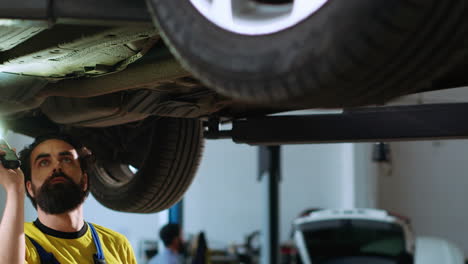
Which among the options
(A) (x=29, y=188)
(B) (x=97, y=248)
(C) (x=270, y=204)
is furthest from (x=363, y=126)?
(C) (x=270, y=204)

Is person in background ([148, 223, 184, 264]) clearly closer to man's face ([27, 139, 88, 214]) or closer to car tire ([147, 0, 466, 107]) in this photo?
man's face ([27, 139, 88, 214])

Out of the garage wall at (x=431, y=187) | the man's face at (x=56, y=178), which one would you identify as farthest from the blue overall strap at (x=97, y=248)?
the garage wall at (x=431, y=187)

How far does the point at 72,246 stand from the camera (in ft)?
6.84

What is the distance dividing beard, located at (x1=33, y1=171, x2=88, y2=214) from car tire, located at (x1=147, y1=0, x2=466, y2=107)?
1.05 metres

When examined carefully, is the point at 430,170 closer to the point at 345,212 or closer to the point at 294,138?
the point at 345,212

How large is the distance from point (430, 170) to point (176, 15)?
9619 millimetres

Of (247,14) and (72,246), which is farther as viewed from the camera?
(72,246)

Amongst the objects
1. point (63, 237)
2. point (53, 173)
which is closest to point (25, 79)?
point (53, 173)

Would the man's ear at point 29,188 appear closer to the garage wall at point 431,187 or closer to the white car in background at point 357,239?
the white car in background at point 357,239

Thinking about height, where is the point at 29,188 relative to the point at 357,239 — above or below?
above

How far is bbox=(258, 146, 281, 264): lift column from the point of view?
204 inches

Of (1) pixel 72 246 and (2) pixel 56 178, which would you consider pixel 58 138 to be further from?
(1) pixel 72 246

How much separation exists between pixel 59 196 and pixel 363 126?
934 millimetres

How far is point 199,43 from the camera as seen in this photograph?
3.68 feet
